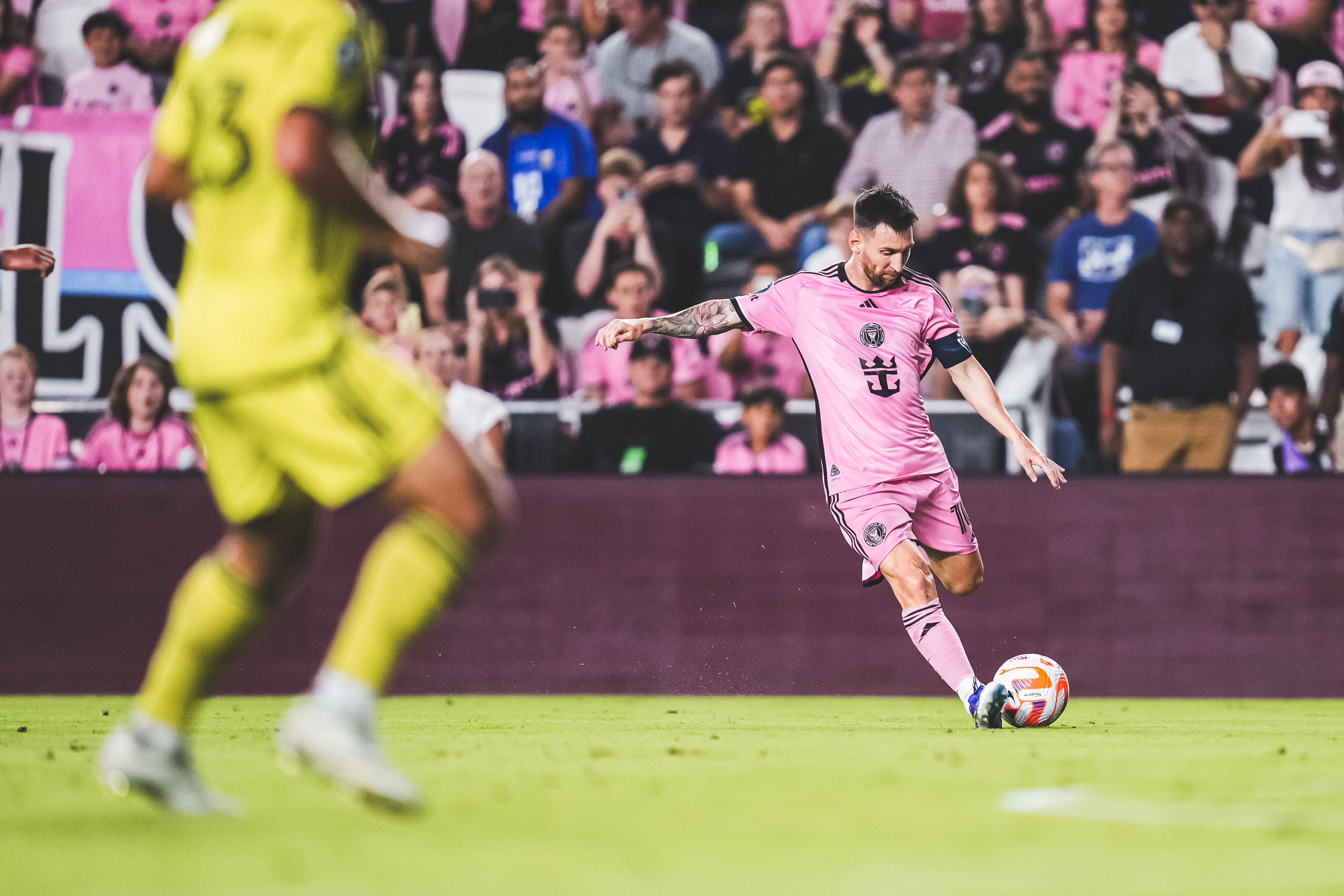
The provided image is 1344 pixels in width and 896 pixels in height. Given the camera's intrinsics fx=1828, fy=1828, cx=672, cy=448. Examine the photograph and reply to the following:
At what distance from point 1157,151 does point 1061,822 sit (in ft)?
29.2

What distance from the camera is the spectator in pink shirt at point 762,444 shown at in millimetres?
10833

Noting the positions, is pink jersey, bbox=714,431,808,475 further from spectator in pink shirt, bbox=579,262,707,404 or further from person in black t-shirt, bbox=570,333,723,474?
spectator in pink shirt, bbox=579,262,707,404

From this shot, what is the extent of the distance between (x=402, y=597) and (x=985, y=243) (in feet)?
26.3

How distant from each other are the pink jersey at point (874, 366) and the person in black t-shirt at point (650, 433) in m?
3.03

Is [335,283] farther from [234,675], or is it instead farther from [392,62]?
[392,62]

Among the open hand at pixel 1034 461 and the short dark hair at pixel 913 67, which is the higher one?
the short dark hair at pixel 913 67

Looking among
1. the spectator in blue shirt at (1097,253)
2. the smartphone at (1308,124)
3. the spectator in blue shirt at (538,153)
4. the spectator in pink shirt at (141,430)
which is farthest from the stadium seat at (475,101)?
the smartphone at (1308,124)

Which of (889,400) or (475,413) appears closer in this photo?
(889,400)

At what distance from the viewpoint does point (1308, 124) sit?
1206cm

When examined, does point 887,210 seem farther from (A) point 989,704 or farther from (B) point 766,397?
(B) point 766,397

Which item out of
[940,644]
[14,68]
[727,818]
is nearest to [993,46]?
[940,644]

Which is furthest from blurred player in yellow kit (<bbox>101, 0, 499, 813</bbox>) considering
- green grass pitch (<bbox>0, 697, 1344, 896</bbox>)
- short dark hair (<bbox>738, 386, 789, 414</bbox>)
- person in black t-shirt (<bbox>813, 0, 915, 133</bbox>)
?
person in black t-shirt (<bbox>813, 0, 915, 133</bbox>)

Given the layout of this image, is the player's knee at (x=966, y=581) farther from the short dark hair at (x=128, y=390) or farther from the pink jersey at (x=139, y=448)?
the short dark hair at (x=128, y=390)

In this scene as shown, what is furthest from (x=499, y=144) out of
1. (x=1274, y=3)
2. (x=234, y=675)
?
(x=1274, y=3)
